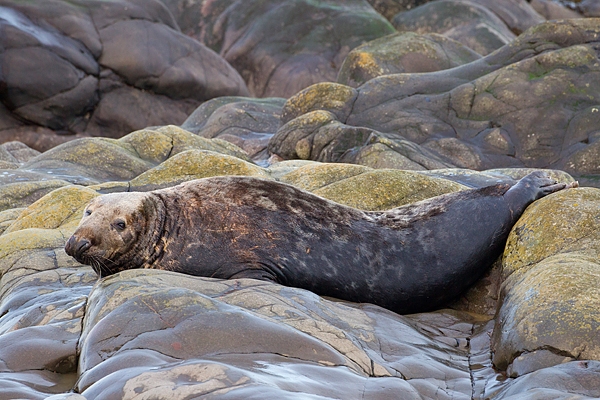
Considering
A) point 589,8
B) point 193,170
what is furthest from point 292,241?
point 589,8

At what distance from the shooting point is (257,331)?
4.59 meters

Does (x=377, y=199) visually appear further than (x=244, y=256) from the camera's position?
Yes

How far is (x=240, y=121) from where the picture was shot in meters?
19.8

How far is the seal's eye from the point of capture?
6715 millimetres

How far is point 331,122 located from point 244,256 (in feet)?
29.2

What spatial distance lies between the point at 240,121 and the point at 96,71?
5.65 m

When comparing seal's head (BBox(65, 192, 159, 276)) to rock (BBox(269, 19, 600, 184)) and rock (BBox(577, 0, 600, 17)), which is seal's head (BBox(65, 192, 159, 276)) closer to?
rock (BBox(269, 19, 600, 184))

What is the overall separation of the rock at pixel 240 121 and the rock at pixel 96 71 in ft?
9.41

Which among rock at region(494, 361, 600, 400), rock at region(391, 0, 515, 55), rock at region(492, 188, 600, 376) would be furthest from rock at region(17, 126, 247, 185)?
rock at region(391, 0, 515, 55)

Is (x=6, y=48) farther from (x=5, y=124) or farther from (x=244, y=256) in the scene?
(x=244, y=256)

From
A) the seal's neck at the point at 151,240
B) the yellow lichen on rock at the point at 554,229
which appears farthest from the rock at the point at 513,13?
the seal's neck at the point at 151,240

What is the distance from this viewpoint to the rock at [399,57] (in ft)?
65.9

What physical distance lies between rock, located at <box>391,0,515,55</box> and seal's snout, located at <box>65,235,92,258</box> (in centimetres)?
2322

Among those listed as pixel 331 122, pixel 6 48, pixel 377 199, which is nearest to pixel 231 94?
pixel 6 48
